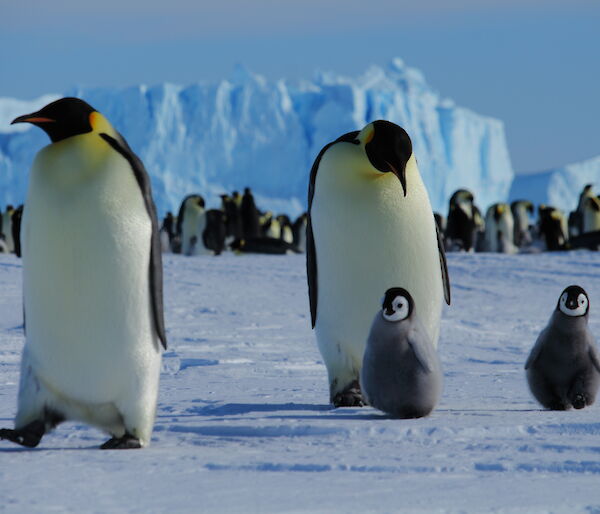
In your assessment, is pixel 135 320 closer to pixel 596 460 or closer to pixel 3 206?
pixel 596 460

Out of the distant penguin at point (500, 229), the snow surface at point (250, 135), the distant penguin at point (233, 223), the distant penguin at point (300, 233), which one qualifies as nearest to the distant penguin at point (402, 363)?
the distant penguin at point (500, 229)

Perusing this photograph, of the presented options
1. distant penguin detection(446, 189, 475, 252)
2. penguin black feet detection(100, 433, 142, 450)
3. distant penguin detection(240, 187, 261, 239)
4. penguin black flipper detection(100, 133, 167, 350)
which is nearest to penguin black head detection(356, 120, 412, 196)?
penguin black flipper detection(100, 133, 167, 350)

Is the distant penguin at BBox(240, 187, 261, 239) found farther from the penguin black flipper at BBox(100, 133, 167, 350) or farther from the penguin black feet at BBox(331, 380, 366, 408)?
the penguin black flipper at BBox(100, 133, 167, 350)

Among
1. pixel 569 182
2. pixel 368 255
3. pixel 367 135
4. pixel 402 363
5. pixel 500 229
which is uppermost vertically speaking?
pixel 569 182

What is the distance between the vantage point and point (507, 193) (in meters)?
49.1

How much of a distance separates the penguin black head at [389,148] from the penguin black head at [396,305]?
46 cm

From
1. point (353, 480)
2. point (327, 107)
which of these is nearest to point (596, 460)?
point (353, 480)

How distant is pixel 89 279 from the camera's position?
2.97m

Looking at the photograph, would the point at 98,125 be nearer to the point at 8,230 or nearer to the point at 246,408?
the point at 246,408

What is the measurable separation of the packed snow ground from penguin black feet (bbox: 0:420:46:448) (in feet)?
0.11

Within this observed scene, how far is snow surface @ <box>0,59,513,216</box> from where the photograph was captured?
138 feet

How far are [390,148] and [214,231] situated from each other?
41.1 ft

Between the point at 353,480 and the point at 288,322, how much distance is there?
5052 millimetres

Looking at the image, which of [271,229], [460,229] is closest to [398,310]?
[460,229]
